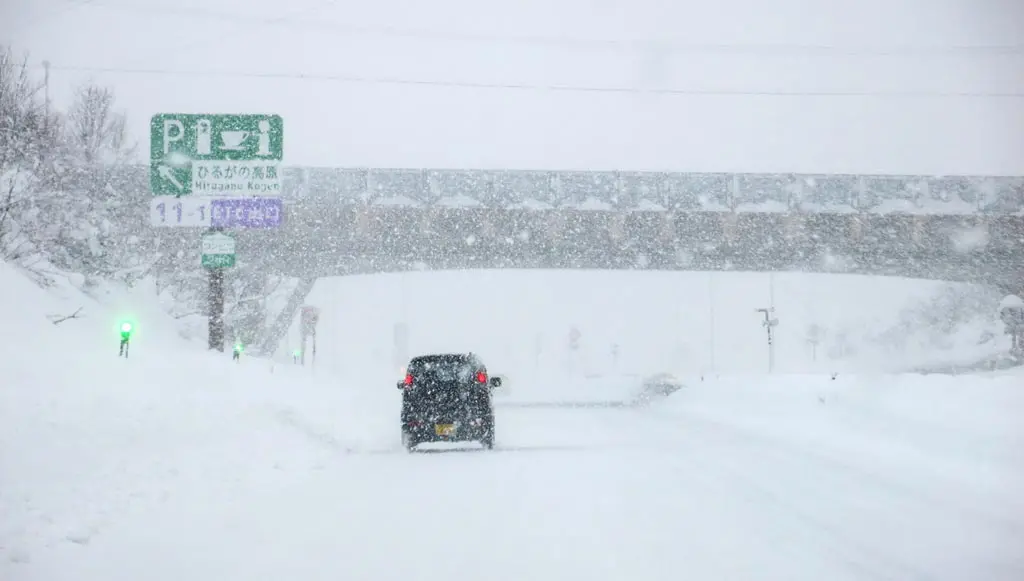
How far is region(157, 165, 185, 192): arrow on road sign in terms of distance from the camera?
1866cm

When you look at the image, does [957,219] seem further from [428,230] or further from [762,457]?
[762,457]

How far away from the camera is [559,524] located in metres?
7.94

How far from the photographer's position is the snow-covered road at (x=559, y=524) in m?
6.13

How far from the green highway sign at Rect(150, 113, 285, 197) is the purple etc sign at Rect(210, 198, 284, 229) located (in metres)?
0.15

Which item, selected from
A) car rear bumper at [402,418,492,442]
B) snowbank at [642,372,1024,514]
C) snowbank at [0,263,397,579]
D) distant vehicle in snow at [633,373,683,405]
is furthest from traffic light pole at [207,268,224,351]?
distant vehicle in snow at [633,373,683,405]

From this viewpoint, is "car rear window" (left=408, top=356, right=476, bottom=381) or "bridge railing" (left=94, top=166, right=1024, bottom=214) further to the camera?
"bridge railing" (left=94, top=166, right=1024, bottom=214)

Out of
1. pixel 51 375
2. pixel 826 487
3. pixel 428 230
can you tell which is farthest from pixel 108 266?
pixel 826 487

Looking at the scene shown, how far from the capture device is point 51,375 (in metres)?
10.5

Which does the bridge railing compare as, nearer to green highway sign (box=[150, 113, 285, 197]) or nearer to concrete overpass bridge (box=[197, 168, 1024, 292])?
concrete overpass bridge (box=[197, 168, 1024, 292])

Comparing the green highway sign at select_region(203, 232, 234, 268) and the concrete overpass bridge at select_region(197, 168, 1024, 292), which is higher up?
the concrete overpass bridge at select_region(197, 168, 1024, 292)

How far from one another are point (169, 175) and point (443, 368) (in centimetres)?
754

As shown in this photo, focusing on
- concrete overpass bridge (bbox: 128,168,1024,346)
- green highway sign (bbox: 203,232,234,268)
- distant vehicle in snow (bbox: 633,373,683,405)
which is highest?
concrete overpass bridge (bbox: 128,168,1024,346)

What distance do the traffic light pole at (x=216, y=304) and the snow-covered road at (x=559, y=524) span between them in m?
6.54

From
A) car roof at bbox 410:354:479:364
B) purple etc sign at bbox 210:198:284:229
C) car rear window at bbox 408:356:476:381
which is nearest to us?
car rear window at bbox 408:356:476:381
